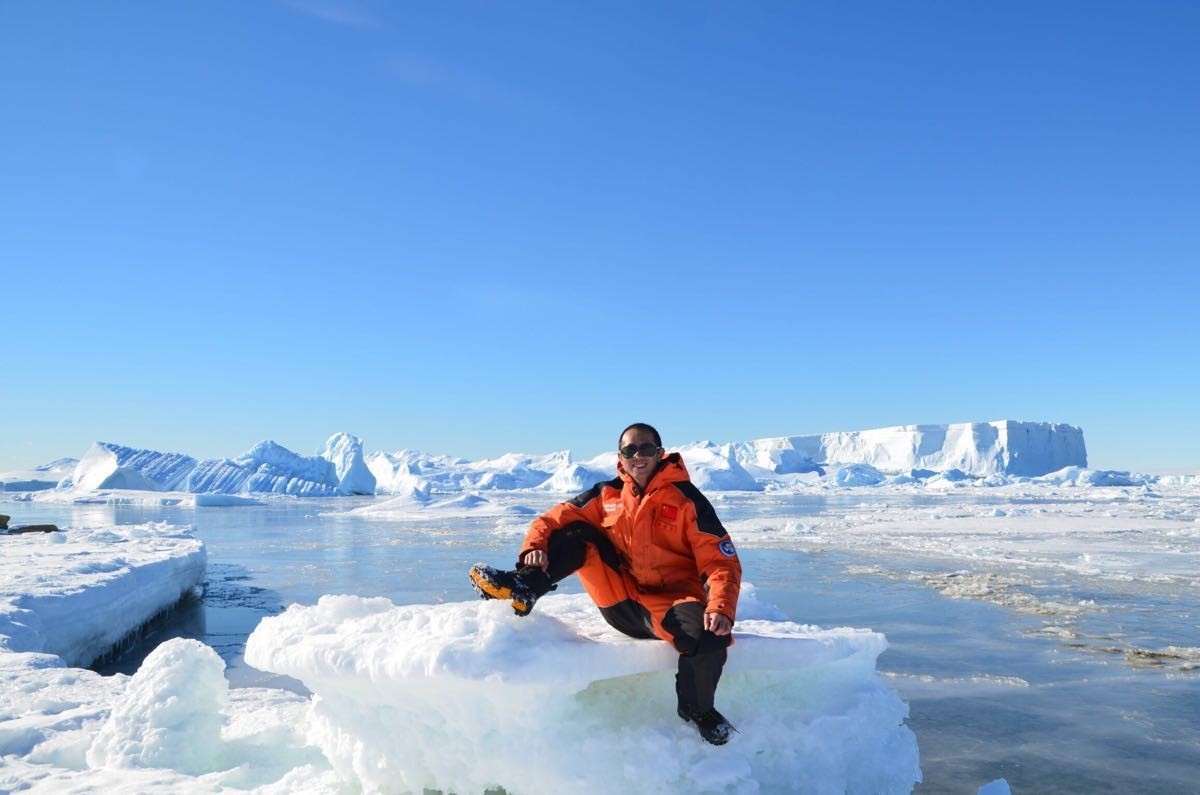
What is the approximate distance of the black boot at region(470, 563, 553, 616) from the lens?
2607 millimetres

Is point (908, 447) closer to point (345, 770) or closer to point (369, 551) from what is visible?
point (369, 551)

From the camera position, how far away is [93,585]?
6.93 meters

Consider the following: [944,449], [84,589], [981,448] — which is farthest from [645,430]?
[944,449]

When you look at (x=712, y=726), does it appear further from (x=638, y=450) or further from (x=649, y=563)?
(x=638, y=450)

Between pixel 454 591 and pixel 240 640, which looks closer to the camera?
pixel 240 640

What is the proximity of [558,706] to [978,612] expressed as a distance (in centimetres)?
662

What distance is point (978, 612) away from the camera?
7.86m

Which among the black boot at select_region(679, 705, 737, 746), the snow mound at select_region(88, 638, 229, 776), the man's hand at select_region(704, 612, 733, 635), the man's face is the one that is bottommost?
the snow mound at select_region(88, 638, 229, 776)

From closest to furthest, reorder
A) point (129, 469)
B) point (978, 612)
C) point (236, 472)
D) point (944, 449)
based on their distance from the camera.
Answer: point (978, 612) < point (129, 469) < point (236, 472) < point (944, 449)

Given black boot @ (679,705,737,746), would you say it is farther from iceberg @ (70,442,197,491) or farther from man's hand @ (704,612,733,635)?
iceberg @ (70,442,197,491)

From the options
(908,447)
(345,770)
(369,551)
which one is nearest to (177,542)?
(369,551)

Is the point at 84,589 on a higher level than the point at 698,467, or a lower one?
lower

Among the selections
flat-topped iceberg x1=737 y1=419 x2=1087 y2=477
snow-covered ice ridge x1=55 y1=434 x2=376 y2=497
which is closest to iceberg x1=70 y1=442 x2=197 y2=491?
snow-covered ice ridge x1=55 y1=434 x2=376 y2=497

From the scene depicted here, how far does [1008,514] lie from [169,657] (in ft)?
82.0
